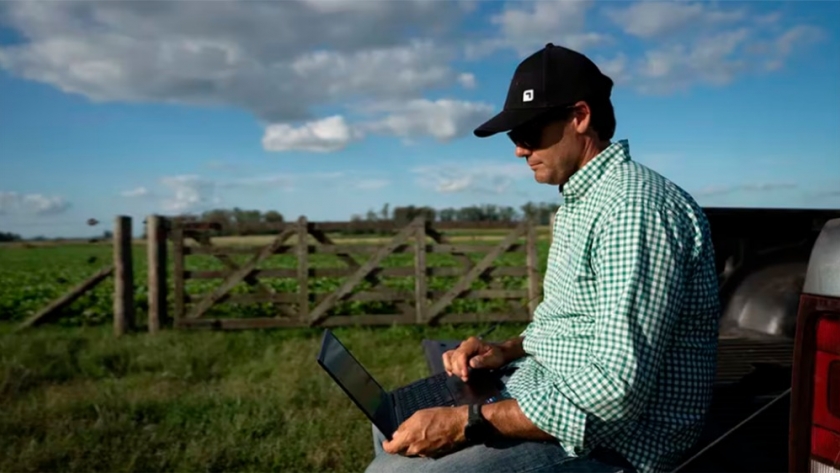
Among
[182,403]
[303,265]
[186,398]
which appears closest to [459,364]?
[182,403]

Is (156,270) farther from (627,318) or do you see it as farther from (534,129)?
(627,318)

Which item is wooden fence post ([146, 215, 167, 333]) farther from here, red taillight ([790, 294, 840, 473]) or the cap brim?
red taillight ([790, 294, 840, 473])

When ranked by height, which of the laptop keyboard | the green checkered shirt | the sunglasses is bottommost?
the laptop keyboard

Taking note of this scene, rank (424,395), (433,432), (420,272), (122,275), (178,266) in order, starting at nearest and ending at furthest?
(433,432), (424,395), (122,275), (178,266), (420,272)

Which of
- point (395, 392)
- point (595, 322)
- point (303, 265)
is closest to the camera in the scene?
point (595, 322)

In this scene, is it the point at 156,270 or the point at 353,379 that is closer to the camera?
the point at 353,379

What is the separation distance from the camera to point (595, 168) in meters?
2.02

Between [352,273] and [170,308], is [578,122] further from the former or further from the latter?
[170,308]

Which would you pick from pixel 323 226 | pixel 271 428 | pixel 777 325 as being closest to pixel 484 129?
pixel 777 325

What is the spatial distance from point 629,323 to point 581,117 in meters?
0.62

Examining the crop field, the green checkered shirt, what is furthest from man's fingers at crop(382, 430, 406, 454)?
the crop field

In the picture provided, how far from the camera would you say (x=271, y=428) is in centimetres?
489

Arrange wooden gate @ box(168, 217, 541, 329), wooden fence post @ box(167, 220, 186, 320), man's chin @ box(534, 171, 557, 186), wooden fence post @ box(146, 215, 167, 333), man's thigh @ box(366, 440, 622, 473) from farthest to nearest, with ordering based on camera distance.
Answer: wooden gate @ box(168, 217, 541, 329)
wooden fence post @ box(167, 220, 186, 320)
wooden fence post @ box(146, 215, 167, 333)
man's chin @ box(534, 171, 557, 186)
man's thigh @ box(366, 440, 622, 473)

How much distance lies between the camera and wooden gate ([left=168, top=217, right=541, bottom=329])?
9.55 m
